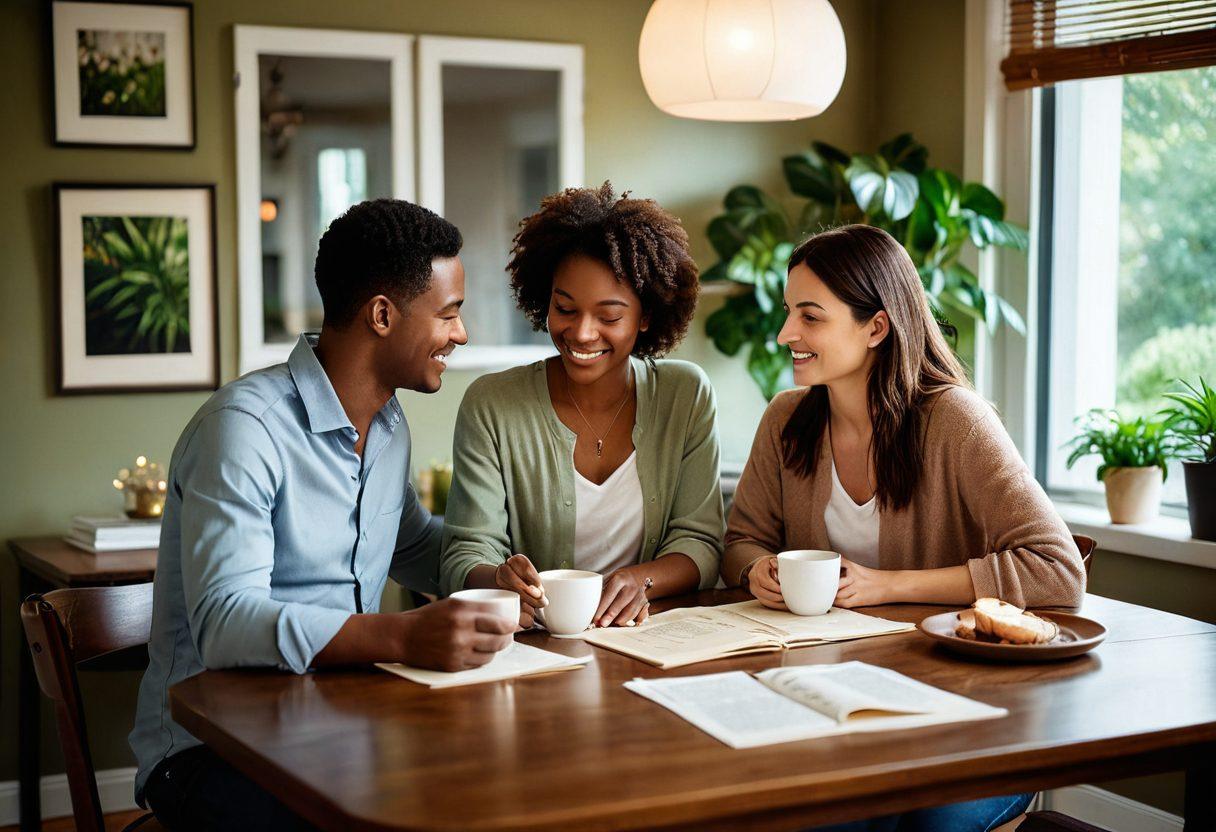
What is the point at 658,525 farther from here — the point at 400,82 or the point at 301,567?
the point at 400,82

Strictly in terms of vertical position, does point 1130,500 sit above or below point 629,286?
below

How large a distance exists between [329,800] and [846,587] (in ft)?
3.24

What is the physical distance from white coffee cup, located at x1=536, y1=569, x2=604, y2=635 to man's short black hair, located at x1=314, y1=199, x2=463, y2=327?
0.51 m

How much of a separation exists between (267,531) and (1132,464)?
222cm

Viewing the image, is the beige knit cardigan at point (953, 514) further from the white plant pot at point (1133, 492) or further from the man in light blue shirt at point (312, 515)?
the white plant pot at point (1133, 492)

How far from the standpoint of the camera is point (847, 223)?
3475 millimetres

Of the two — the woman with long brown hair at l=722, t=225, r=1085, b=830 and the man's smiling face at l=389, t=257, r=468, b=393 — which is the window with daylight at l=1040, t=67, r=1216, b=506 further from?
the man's smiling face at l=389, t=257, r=468, b=393

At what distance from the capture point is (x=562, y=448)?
7.16 feet

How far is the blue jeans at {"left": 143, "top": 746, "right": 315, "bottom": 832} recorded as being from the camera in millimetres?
1568

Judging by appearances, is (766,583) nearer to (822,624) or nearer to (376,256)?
(822,624)

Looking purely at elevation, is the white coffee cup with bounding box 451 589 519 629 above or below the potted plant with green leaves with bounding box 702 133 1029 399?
below

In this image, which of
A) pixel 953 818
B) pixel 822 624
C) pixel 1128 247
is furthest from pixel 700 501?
pixel 1128 247

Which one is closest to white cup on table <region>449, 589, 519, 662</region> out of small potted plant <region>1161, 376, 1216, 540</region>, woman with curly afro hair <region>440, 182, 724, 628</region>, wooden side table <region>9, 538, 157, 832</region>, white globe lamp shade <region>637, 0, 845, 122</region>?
woman with curly afro hair <region>440, 182, 724, 628</region>

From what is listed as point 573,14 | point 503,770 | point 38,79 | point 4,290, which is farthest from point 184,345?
point 503,770
